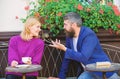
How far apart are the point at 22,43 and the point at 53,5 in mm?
845

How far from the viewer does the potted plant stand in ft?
18.4

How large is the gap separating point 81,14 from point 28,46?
0.99 metres

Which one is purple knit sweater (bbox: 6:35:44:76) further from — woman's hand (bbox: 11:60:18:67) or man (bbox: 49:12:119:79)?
man (bbox: 49:12:119:79)

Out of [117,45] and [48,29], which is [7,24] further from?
[117,45]

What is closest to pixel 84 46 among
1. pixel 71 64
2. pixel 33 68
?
pixel 33 68

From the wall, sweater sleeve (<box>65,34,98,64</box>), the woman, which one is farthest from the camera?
the wall

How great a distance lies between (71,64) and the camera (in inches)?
228

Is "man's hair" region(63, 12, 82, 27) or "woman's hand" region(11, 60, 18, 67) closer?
"woman's hand" region(11, 60, 18, 67)

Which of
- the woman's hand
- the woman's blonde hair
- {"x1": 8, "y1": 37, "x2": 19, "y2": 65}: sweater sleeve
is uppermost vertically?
the woman's blonde hair

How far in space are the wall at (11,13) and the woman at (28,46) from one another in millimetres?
932

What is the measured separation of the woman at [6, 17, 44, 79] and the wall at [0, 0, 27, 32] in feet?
3.06

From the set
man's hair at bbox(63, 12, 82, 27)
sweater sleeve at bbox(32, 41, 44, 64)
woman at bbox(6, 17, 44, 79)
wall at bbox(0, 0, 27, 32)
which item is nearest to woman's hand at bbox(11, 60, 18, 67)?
woman at bbox(6, 17, 44, 79)

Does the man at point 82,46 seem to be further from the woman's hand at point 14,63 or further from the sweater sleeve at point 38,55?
the woman's hand at point 14,63

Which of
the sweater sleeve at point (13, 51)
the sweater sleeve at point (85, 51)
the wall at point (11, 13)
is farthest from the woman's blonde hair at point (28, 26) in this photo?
the wall at point (11, 13)
